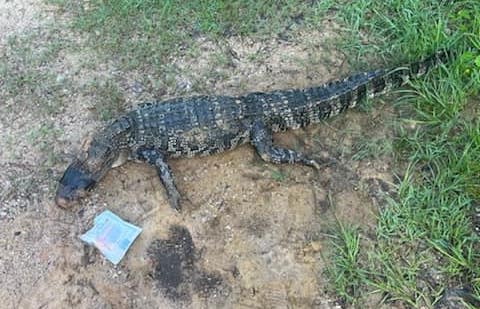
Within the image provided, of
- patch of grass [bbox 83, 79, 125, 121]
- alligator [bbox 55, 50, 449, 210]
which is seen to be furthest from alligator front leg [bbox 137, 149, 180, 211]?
patch of grass [bbox 83, 79, 125, 121]

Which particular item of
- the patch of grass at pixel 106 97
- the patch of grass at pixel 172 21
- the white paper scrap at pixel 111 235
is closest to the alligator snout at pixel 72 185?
the white paper scrap at pixel 111 235

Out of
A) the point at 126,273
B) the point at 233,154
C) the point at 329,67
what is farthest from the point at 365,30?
the point at 126,273

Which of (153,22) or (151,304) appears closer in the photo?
(151,304)

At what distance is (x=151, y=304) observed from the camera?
3789mm

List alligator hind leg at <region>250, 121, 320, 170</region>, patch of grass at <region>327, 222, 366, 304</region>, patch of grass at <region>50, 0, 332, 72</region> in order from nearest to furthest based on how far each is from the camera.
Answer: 1. patch of grass at <region>327, 222, 366, 304</region>
2. alligator hind leg at <region>250, 121, 320, 170</region>
3. patch of grass at <region>50, 0, 332, 72</region>

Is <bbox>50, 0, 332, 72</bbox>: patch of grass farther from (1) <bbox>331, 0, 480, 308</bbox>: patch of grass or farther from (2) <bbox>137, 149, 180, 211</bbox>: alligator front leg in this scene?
(2) <bbox>137, 149, 180, 211</bbox>: alligator front leg

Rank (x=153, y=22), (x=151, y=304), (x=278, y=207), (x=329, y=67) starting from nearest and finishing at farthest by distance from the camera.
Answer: (x=151, y=304) → (x=278, y=207) → (x=329, y=67) → (x=153, y=22)

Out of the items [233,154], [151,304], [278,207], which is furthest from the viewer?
[233,154]

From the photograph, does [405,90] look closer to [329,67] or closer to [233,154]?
[329,67]

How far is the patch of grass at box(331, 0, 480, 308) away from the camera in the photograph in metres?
3.88

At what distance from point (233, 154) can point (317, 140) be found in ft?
2.01

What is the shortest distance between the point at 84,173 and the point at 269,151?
1.24m

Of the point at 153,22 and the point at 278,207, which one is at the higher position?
the point at 153,22

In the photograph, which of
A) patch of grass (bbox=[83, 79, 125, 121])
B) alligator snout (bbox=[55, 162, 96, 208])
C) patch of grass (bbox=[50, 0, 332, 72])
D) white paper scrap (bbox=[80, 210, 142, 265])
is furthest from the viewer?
patch of grass (bbox=[50, 0, 332, 72])
